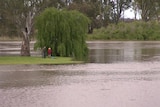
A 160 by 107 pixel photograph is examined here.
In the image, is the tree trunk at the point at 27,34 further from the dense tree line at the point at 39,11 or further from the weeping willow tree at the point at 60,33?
the weeping willow tree at the point at 60,33

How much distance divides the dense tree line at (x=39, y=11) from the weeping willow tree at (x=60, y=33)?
154 cm

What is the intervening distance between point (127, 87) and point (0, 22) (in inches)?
1219

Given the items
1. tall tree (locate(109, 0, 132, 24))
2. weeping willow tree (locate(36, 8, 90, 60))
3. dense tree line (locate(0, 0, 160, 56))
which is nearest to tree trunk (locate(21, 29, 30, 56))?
dense tree line (locate(0, 0, 160, 56))

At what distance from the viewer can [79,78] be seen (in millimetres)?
23562

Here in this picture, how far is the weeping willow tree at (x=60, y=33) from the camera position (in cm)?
4178

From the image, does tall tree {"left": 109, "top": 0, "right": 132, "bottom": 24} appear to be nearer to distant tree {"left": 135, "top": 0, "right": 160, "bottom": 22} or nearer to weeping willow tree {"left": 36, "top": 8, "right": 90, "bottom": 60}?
distant tree {"left": 135, "top": 0, "right": 160, "bottom": 22}

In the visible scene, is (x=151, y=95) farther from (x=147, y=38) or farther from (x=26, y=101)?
(x=147, y=38)

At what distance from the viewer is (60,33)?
139 feet

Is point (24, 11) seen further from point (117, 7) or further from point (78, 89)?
point (117, 7)

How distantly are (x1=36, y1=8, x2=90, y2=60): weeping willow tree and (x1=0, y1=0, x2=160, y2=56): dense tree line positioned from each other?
154 cm

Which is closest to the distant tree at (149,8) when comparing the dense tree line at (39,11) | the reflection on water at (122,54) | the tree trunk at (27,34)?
the dense tree line at (39,11)

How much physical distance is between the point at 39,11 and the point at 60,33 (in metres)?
3.53

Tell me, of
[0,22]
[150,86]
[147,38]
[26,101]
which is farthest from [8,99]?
[147,38]

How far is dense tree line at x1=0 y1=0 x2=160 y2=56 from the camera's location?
41938mm
